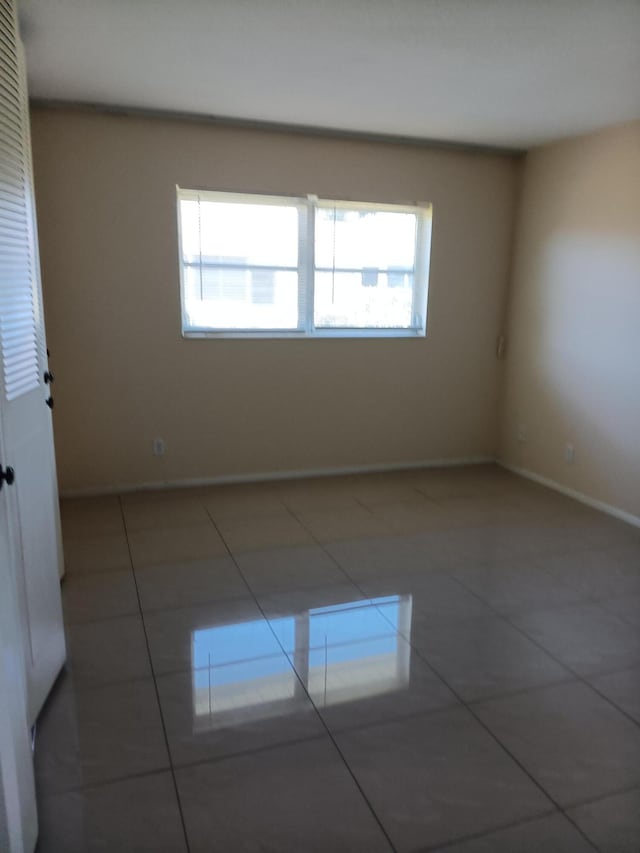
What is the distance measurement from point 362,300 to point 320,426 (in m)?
1.01

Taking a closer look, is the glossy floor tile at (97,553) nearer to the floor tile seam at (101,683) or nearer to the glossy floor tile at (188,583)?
the glossy floor tile at (188,583)

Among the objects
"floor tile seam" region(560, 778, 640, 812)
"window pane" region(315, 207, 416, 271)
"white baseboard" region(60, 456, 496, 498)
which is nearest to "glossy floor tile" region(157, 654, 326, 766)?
"floor tile seam" region(560, 778, 640, 812)

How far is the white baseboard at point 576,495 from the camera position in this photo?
3936 mm

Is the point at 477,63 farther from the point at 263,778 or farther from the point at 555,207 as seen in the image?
the point at 263,778

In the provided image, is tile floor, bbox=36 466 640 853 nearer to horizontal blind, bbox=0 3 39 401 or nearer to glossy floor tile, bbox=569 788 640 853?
glossy floor tile, bbox=569 788 640 853

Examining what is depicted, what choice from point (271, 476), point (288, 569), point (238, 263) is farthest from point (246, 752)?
point (238, 263)

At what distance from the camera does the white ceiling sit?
7.63ft

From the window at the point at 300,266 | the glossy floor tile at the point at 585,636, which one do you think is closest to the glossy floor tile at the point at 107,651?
the glossy floor tile at the point at 585,636

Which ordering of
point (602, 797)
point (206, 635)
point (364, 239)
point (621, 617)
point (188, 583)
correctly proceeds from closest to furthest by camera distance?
point (602, 797), point (206, 635), point (621, 617), point (188, 583), point (364, 239)

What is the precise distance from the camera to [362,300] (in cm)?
463

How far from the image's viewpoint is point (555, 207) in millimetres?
4387

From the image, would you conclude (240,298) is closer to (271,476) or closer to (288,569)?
(271,476)

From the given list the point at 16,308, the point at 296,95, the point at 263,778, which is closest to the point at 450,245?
the point at 296,95

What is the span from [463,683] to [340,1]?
2.54 metres
